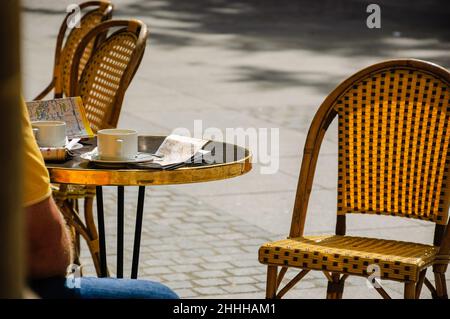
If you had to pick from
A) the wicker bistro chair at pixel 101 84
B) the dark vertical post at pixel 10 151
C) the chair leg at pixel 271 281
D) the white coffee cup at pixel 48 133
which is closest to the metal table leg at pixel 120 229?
the white coffee cup at pixel 48 133

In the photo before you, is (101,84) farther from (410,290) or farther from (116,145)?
(410,290)

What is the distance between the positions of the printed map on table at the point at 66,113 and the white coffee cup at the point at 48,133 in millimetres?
260

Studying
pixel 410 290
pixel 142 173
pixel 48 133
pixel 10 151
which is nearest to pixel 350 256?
pixel 410 290

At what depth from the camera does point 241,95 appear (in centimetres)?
1042

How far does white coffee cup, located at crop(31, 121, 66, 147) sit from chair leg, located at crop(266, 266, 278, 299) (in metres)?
0.90

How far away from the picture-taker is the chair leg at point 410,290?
3.03 m

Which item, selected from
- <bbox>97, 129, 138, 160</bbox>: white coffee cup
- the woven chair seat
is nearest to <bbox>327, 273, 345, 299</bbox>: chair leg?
the woven chair seat

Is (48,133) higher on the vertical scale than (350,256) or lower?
higher

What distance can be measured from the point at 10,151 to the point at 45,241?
171 centimetres

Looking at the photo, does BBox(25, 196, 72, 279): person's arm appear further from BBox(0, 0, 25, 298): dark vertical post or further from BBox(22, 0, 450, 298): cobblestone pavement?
BBox(0, 0, 25, 298): dark vertical post

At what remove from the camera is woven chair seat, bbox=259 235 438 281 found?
305 cm

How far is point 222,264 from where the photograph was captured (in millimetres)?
5043
